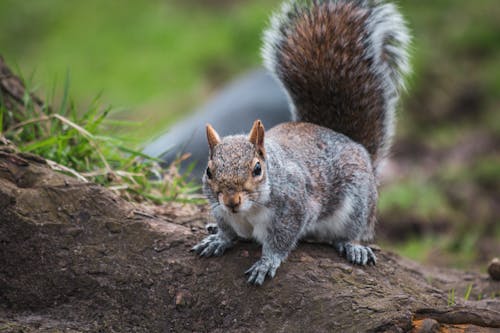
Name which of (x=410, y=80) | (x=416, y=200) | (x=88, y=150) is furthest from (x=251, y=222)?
(x=410, y=80)

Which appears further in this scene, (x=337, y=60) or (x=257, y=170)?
(x=337, y=60)

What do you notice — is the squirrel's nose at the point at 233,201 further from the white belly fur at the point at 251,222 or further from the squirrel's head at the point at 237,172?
the white belly fur at the point at 251,222

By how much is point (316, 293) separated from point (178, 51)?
19.9 feet

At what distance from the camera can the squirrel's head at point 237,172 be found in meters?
2.15

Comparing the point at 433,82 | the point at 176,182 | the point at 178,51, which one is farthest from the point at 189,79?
the point at 176,182

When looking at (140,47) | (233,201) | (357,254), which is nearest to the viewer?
(233,201)

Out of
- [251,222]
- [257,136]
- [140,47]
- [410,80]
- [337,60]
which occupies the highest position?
[410,80]

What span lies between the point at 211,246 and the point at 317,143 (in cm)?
69

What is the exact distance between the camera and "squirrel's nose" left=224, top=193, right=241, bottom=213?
212 cm

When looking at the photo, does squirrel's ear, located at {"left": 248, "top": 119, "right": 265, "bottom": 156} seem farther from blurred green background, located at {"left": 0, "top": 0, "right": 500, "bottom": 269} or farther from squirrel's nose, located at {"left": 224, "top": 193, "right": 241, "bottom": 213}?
blurred green background, located at {"left": 0, "top": 0, "right": 500, "bottom": 269}

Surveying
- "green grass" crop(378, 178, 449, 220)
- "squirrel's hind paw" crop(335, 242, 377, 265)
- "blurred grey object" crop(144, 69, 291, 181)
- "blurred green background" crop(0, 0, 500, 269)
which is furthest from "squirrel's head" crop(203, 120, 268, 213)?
"green grass" crop(378, 178, 449, 220)

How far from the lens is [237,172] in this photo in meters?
2.17

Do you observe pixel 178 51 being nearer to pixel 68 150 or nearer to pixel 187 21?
pixel 187 21

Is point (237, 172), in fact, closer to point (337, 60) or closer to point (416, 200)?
point (337, 60)
